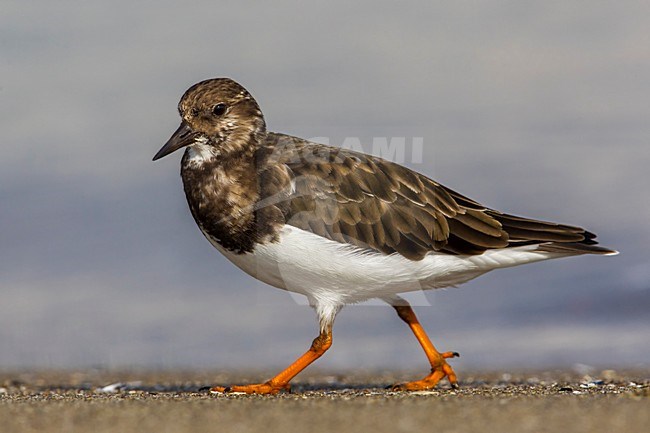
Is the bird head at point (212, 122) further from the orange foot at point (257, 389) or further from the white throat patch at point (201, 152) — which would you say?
the orange foot at point (257, 389)

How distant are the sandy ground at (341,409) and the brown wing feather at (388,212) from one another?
1.38 m

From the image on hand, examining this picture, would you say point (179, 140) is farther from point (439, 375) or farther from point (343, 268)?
point (439, 375)

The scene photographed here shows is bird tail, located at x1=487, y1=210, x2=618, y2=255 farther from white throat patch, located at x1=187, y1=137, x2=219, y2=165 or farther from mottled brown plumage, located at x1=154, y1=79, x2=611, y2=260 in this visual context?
white throat patch, located at x1=187, y1=137, x2=219, y2=165

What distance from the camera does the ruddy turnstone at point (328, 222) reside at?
9.30 metres

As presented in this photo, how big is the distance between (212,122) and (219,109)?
16 cm

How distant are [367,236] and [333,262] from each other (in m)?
0.52

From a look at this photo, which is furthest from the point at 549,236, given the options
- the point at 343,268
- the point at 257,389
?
the point at 257,389

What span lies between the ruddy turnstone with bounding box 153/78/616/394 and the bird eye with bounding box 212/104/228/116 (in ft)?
0.04

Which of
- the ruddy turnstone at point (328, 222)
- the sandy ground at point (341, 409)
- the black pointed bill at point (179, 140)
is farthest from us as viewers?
the black pointed bill at point (179, 140)

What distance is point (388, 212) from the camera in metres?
9.92

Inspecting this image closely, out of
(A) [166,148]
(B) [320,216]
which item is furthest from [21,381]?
(B) [320,216]

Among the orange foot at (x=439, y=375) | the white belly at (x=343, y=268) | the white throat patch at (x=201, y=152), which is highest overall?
the white throat patch at (x=201, y=152)

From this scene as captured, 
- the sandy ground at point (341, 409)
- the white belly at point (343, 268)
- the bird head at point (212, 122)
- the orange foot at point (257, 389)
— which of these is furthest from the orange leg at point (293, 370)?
the bird head at point (212, 122)

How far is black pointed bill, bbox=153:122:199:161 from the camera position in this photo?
9797 millimetres
